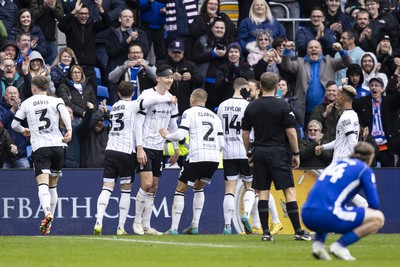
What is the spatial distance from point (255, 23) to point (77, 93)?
4.45m

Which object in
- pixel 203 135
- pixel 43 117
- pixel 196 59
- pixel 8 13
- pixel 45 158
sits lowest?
pixel 45 158

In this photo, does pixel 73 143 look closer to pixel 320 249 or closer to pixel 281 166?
pixel 281 166

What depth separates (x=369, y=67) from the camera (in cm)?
2252

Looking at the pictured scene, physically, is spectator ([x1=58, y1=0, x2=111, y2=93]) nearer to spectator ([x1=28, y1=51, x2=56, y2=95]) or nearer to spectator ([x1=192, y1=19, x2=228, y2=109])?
spectator ([x1=28, y1=51, x2=56, y2=95])

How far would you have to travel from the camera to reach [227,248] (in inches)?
558

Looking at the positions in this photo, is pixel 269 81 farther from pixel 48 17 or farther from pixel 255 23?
pixel 48 17

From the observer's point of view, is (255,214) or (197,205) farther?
(255,214)

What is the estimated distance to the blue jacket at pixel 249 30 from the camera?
2344 cm

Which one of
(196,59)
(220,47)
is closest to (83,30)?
(196,59)

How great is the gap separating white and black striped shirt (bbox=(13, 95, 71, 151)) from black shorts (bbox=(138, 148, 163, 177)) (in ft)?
5.23

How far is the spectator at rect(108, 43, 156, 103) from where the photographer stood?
21.8 metres

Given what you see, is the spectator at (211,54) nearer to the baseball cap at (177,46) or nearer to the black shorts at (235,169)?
the baseball cap at (177,46)

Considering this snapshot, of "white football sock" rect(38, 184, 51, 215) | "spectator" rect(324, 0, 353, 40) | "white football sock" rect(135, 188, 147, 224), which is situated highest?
"spectator" rect(324, 0, 353, 40)

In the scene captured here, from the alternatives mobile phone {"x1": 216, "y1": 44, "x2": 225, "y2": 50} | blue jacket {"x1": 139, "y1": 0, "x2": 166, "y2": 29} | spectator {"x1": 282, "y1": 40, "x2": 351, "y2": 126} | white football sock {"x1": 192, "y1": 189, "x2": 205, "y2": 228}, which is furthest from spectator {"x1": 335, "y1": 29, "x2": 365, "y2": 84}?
white football sock {"x1": 192, "y1": 189, "x2": 205, "y2": 228}
